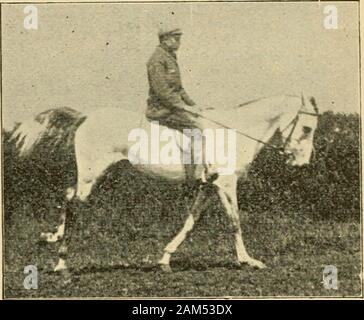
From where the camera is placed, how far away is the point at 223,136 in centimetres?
518

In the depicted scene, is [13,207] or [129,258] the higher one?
[13,207]

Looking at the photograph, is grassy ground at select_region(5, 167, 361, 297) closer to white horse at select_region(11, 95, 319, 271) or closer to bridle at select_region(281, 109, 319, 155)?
white horse at select_region(11, 95, 319, 271)

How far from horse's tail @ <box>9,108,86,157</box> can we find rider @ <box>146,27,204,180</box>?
1.55ft

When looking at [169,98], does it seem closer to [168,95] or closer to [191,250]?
[168,95]

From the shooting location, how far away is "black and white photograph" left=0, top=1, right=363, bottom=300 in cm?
516

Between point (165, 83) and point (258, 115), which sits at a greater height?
point (165, 83)

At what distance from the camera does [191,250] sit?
5.16 metres

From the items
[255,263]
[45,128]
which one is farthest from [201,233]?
[45,128]

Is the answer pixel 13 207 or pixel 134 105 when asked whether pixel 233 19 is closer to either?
pixel 134 105

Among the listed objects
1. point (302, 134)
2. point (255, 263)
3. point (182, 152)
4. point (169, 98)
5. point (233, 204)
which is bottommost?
point (255, 263)

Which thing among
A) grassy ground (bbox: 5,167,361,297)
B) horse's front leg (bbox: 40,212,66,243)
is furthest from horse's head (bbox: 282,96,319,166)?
horse's front leg (bbox: 40,212,66,243)

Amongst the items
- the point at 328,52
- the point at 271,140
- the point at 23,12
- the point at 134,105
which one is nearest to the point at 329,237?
the point at 271,140

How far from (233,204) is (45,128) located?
1295 mm

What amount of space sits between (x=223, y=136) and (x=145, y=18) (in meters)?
0.90
